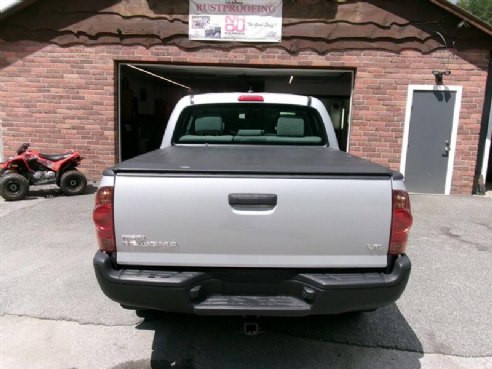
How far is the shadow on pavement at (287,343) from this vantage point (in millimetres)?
2944

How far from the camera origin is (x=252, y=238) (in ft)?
7.97

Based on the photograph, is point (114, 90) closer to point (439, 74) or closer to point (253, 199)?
point (439, 74)

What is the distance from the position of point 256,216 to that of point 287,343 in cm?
133

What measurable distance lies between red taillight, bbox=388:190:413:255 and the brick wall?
7.15 metres

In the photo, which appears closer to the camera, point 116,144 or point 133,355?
point 133,355

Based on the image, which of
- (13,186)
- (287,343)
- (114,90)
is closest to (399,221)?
(287,343)

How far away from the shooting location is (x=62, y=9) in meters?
9.10

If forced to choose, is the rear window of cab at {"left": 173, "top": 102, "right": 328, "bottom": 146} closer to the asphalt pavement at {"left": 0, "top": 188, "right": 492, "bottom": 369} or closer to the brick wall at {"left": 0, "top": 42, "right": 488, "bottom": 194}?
the asphalt pavement at {"left": 0, "top": 188, "right": 492, "bottom": 369}

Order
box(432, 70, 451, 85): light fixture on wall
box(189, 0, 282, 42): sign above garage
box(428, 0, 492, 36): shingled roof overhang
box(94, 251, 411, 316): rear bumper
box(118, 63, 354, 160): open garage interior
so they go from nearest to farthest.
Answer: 1. box(94, 251, 411, 316): rear bumper
2. box(428, 0, 492, 36): shingled roof overhang
3. box(432, 70, 451, 85): light fixture on wall
4. box(189, 0, 282, 42): sign above garage
5. box(118, 63, 354, 160): open garage interior

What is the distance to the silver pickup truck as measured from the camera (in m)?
2.40

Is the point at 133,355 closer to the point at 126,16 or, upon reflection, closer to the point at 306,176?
the point at 306,176

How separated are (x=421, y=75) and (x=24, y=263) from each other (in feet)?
28.0

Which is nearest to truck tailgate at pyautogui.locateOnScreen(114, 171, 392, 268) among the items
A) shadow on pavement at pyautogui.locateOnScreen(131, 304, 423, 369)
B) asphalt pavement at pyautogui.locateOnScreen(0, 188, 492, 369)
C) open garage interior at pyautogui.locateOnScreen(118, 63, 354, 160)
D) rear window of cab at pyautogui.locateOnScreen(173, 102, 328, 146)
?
shadow on pavement at pyautogui.locateOnScreen(131, 304, 423, 369)

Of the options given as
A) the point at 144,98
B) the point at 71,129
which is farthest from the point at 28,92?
the point at 144,98
